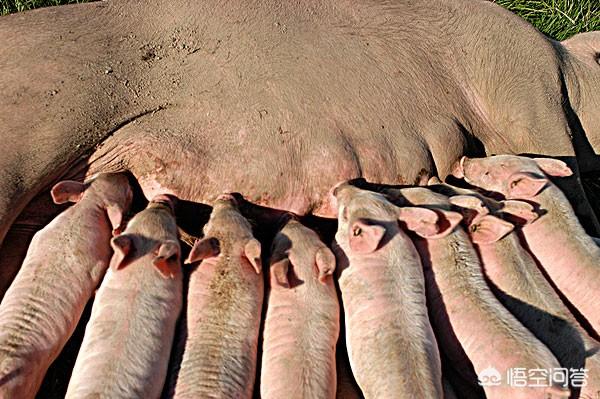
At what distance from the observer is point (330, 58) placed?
9.27ft

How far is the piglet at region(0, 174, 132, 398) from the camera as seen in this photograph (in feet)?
6.51

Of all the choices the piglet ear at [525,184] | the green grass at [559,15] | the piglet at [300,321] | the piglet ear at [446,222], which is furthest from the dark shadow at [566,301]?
the green grass at [559,15]

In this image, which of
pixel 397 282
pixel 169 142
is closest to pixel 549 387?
pixel 397 282

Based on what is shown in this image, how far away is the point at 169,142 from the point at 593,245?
5.34 ft

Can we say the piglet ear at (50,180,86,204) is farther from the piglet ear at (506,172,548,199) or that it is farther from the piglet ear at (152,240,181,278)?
the piglet ear at (506,172,548,199)

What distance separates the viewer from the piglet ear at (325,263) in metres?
2.24

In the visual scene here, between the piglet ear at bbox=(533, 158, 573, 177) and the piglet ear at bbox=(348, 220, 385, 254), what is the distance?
905 millimetres

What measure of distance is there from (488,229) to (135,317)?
1.28 meters

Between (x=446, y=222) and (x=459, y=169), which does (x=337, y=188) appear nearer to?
(x=446, y=222)

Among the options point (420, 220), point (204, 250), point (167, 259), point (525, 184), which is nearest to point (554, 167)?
point (525, 184)

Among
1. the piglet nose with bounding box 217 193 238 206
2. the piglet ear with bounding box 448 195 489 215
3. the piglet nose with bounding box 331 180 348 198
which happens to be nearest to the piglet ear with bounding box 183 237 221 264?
the piglet nose with bounding box 217 193 238 206

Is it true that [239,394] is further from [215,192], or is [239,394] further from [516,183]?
[516,183]

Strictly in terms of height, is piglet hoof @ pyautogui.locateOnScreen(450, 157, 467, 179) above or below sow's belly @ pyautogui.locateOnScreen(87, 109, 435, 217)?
above

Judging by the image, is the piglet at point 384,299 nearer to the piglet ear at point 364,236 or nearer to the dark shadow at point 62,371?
the piglet ear at point 364,236
